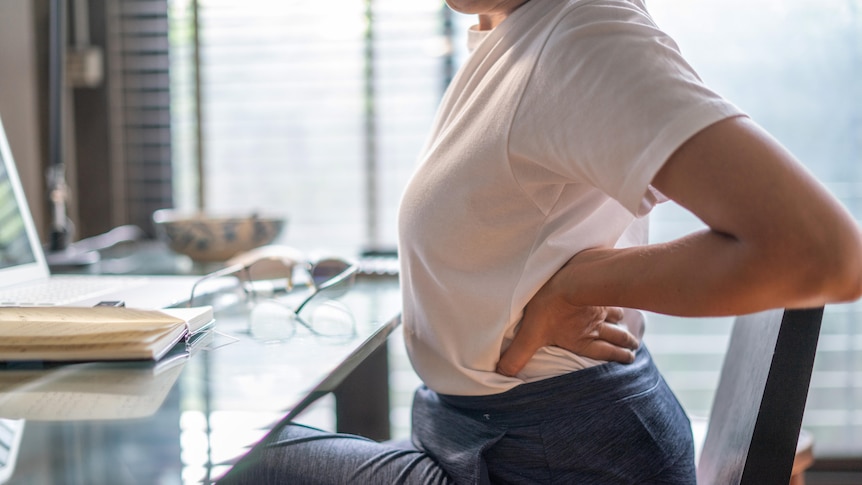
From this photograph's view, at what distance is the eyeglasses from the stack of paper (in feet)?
0.54

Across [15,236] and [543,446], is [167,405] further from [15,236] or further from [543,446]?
[15,236]

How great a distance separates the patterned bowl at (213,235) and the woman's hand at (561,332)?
81 cm

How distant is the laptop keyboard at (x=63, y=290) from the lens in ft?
3.04

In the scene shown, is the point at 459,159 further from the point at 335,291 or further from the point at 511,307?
the point at 335,291

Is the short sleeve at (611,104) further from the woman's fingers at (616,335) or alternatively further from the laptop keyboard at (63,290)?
the laptop keyboard at (63,290)

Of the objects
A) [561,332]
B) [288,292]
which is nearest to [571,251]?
[561,332]

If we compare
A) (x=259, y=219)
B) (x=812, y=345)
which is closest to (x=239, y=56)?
(x=259, y=219)

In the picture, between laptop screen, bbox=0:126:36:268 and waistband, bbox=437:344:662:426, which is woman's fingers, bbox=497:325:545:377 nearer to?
waistband, bbox=437:344:662:426

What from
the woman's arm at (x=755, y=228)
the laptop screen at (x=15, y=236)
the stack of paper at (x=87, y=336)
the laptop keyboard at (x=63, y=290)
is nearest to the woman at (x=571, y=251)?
the woman's arm at (x=755, y=228)

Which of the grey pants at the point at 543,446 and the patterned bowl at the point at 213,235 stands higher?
the patterned bowl at the point at 213,235

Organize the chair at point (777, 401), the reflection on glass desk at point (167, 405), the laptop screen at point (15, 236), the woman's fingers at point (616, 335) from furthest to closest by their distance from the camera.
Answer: the laptop screen at point (15, 236), the woman's fingers at point (616, 335), the chair at point (777, 401), the reflection on glass desk at point (167, 405)

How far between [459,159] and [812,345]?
14.2 inches

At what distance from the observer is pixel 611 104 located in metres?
0.58

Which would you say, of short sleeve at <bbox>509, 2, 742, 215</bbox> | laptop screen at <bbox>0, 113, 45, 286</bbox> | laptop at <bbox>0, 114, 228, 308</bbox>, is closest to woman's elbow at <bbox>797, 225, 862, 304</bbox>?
short sleeve at <bbox>509, 2, 742, 215</bbox>
